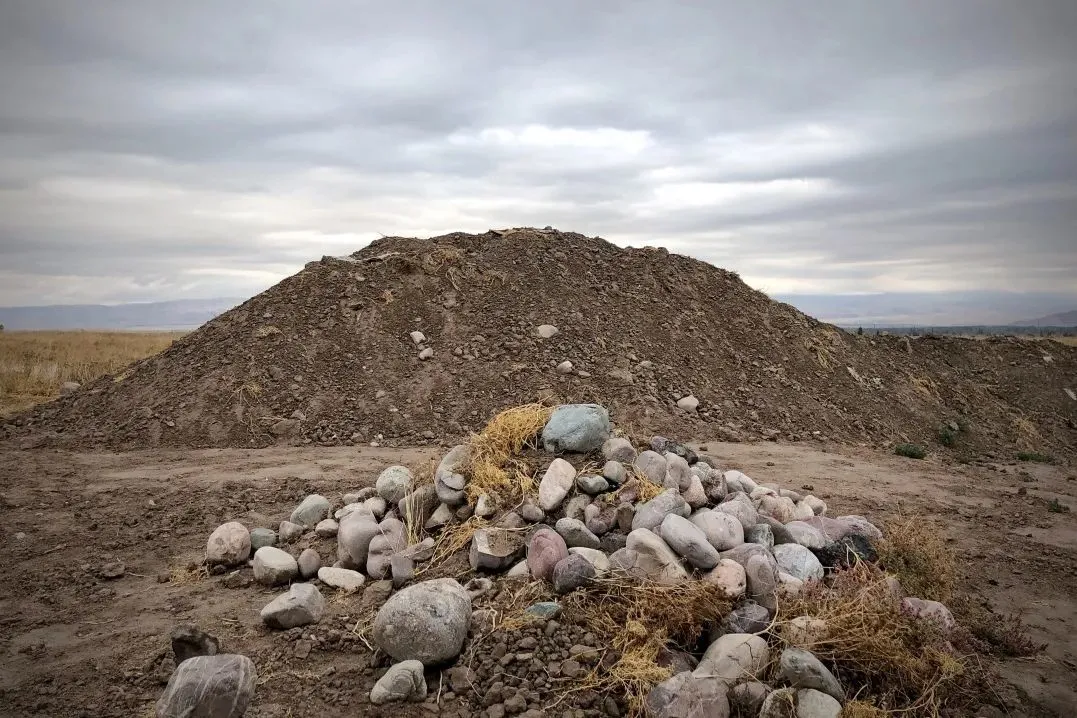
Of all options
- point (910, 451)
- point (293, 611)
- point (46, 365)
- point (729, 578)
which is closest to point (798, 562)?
point (729, 578)

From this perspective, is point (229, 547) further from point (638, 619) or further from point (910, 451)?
point (910, 451)

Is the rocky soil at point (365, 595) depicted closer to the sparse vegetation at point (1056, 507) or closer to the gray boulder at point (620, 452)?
the gray boulder at point (620, 452)

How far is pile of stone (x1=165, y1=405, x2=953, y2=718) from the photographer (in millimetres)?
3586

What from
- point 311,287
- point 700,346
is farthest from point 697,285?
point 311,287

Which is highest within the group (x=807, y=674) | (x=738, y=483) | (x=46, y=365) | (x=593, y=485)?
(x=46, y=365)

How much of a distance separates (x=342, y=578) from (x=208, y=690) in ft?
5.12

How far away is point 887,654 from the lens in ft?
12.1

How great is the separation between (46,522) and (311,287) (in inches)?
298

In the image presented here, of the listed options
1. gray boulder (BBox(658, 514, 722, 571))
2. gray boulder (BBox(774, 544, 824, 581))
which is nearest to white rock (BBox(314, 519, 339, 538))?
gray boulder (BBox(658, 514, 722, 571))

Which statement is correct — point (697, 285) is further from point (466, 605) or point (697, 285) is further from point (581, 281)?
point (466, 605)

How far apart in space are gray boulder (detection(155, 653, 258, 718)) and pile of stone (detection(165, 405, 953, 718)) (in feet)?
0.09

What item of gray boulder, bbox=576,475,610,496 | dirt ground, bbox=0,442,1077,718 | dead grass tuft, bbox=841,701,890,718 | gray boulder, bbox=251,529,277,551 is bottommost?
dirt ground, bbox=0,442,1077,718

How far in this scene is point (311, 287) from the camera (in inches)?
548

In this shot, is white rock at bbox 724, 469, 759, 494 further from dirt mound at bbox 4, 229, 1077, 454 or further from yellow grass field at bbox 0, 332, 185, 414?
yellow grass field at bbox 0, 332, 185, 414
